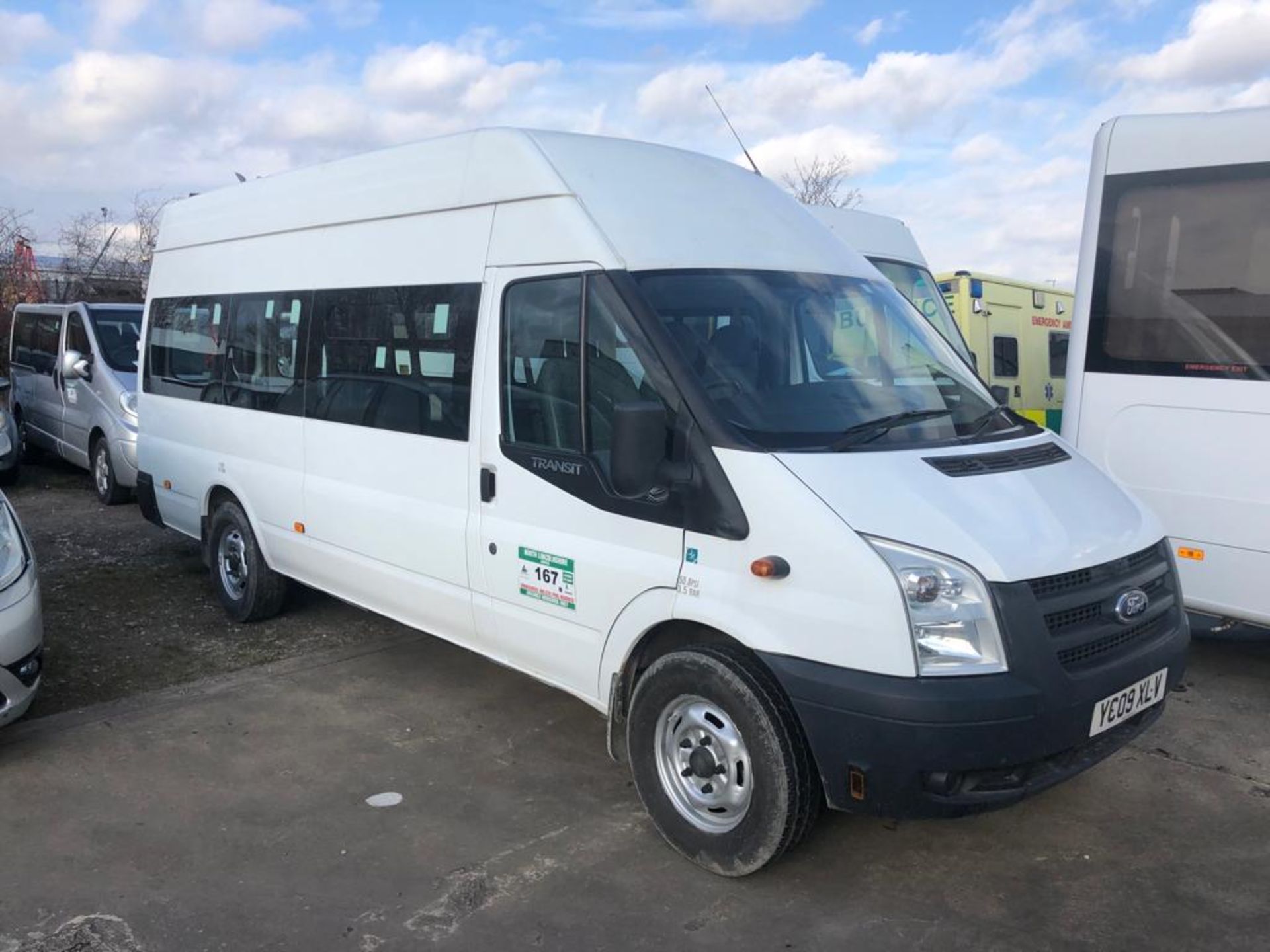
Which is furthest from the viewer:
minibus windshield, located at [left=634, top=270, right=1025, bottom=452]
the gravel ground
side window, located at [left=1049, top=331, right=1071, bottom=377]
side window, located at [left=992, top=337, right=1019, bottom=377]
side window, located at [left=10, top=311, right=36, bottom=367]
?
side window, located at [left=10, top=311, right=36, bottom=367]

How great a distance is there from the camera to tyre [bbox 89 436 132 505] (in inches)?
412

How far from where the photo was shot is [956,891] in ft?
12.1

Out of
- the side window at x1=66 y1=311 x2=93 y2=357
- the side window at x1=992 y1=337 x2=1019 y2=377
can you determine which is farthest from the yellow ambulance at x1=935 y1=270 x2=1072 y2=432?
the side window at x1=66 y1=311 x2=93 y2=357

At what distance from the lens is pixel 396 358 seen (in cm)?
514

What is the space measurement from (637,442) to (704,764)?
1.18 metres

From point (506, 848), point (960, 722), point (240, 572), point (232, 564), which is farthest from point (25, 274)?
point (960, 722)

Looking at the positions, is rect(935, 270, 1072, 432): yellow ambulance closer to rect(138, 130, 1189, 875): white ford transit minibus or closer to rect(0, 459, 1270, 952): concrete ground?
rect(0, 459, 1270, 952): concrete ground

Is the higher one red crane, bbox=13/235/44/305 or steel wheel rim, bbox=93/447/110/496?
red crane, bbox=13/235/44/305

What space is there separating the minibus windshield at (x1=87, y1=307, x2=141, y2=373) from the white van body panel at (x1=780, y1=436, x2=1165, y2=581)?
920 centimetres

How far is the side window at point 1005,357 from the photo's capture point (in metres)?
11.3

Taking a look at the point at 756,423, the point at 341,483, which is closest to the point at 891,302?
the point at 756,423

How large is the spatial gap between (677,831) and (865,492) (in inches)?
57.0

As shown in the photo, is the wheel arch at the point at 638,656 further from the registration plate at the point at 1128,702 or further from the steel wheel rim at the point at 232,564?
the steel wheel rim at the point at 232,564

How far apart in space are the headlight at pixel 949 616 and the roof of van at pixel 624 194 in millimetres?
1518
